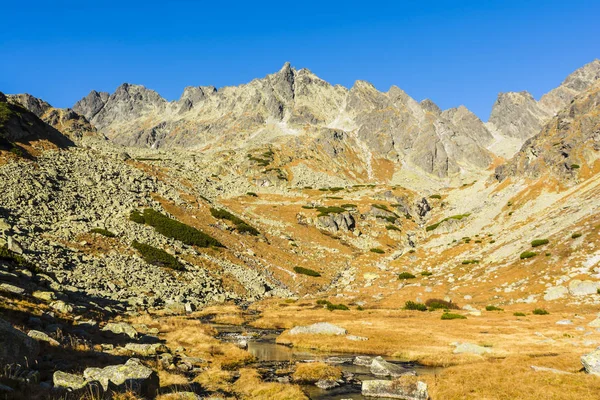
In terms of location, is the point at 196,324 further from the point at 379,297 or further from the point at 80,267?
the point at 379,297

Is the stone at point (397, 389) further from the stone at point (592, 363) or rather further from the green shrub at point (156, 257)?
the green shrub at point (156, 257)

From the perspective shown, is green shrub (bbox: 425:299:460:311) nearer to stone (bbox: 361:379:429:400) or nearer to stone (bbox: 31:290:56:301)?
stone (bbox: 361:379:429:400)

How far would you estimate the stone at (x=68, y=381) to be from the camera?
1198cm

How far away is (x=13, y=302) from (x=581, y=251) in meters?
62.4

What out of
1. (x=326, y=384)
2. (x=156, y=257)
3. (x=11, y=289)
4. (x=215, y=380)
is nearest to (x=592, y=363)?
(x=326, y=384)

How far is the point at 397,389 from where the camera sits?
18609 mm

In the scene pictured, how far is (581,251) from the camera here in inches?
1916

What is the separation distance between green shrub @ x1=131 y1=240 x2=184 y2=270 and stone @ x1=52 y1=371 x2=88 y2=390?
39453 mm

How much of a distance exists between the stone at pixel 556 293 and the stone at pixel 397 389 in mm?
35537

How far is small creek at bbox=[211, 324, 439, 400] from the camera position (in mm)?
18969

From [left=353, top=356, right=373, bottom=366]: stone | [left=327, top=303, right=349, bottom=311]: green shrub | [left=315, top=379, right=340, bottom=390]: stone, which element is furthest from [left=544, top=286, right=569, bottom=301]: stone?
[left=315, top=379, right=340, bottom=390]: stone

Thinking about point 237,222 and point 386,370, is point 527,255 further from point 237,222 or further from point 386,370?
point 237,222

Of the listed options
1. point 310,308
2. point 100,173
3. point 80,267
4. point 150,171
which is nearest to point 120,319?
point 80,267

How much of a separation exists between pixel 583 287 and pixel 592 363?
2944 centimetres
